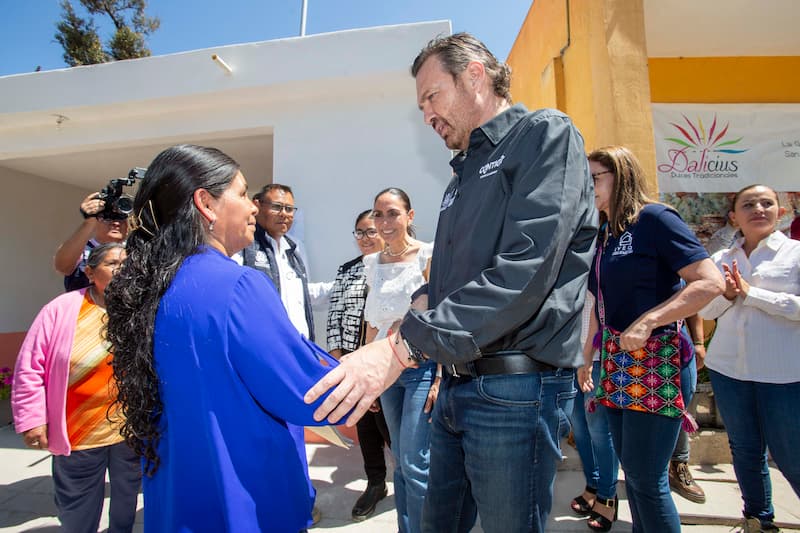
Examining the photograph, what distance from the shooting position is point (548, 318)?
126 cm

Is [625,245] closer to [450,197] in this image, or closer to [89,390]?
[450,197]

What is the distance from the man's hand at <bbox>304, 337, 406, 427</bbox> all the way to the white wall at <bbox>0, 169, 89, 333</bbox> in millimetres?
7485

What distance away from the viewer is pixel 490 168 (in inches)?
55.7

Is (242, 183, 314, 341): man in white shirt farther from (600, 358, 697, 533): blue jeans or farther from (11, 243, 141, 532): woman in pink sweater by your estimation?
(600, 358, 697, 533): blue jeans

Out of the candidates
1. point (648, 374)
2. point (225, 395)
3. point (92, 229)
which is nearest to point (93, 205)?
point (92, 229)

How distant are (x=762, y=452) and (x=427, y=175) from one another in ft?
11.3

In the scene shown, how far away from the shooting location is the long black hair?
45.0 inches

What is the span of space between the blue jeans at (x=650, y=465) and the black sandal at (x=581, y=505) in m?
1.11

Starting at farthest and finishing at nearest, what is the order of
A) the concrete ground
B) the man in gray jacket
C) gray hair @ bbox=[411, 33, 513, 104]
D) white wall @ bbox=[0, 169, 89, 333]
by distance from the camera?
1. white wall @ bbox=[0, 169, 89, 333]
2. the concrete ground
3. gray hair @ bbox=[411, 33, 513, 104]
4. the man in gray jacket

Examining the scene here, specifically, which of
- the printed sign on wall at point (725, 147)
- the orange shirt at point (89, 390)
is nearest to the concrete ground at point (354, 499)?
the orange shirt at point (89, 390)

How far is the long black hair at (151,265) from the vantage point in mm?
1144

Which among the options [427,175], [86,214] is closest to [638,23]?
[427,175]

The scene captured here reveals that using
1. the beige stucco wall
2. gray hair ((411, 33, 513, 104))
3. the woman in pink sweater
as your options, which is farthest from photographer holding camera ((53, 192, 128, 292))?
the beige stucco wall

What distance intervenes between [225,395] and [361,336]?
2.41 metres
